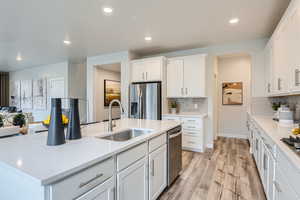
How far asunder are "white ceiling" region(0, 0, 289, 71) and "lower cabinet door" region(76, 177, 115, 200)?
2.25 m

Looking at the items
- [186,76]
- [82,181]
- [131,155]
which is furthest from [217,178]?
[186,76]

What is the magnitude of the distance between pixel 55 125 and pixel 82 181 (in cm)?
52

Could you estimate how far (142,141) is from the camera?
4.93 ft

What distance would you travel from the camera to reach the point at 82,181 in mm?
936

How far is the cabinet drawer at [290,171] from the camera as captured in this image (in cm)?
99

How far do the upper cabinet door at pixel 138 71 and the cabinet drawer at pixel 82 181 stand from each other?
10.8ft

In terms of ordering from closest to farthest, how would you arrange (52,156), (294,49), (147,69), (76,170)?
(76,170)
(52,156)
(294,49)
(147,69)

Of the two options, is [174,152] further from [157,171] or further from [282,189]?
[282,189]

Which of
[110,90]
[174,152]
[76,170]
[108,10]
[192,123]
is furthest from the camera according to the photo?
[110,90]

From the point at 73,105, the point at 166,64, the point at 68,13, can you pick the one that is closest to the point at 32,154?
the point at 73,105

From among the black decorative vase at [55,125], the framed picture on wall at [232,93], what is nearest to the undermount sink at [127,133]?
the black decorative vase at [55,125]

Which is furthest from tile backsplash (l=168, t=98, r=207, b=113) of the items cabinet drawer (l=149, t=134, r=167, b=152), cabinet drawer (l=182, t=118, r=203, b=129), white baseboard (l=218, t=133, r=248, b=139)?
cabinet drawer (l=149, t=134, r=167, b=152)

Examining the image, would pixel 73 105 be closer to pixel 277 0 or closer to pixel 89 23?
pixel 89 23

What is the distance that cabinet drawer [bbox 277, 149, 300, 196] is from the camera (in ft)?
3.24
